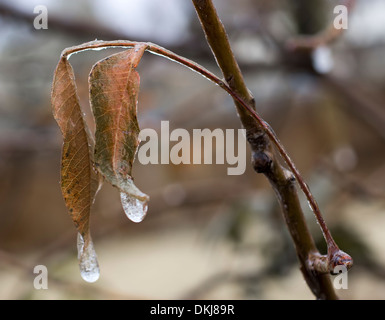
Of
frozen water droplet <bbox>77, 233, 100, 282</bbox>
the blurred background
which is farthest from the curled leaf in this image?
the blurred background

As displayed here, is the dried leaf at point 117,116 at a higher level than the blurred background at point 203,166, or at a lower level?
lower

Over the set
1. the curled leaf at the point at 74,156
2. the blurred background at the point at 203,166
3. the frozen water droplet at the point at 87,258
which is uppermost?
the blurred background at the point at 203,166

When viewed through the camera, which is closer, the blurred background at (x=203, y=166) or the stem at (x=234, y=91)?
the stem at (x=234, y=91)

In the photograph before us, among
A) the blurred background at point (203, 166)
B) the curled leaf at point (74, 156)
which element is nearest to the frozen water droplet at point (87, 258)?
the curled leaf at point (74, 156)

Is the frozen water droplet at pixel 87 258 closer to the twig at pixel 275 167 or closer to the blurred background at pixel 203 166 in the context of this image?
the twig at pixel 275 167

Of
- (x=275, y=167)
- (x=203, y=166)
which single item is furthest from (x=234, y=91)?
(x=203, y=166)
